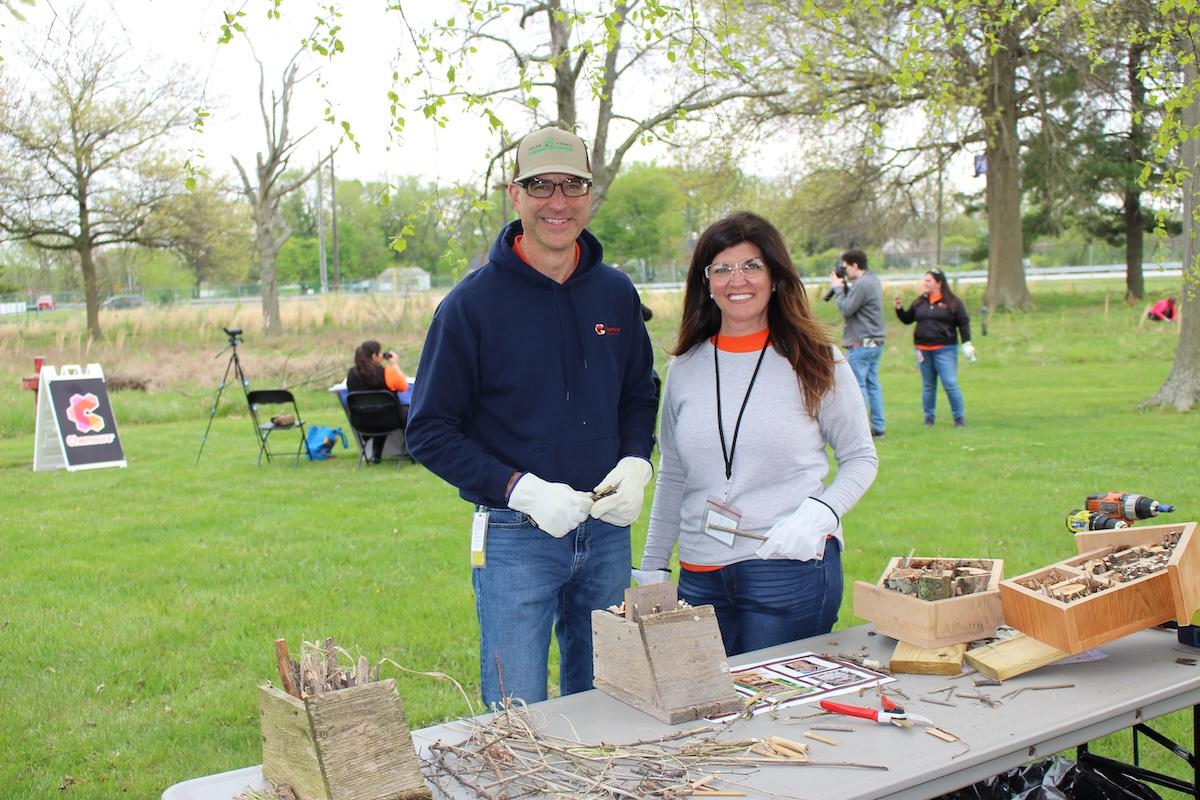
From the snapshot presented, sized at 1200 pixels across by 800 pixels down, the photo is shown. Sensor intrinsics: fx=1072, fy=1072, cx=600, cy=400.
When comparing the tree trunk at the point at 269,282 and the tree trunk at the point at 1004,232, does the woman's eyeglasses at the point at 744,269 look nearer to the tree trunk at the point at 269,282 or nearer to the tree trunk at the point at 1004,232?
the tree trunk at the point at 1004,232

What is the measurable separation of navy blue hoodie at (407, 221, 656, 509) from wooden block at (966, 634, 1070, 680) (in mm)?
1030

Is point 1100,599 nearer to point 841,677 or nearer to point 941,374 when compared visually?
point 841,677

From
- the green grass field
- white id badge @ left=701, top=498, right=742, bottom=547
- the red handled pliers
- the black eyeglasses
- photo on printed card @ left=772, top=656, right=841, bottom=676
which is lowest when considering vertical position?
the green grass field

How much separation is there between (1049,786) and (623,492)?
1374 millimetres

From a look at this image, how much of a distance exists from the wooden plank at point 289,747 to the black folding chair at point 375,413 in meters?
8.59

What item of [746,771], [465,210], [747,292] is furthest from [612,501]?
[465,210]

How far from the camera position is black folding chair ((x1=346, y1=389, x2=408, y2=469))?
1057 cm

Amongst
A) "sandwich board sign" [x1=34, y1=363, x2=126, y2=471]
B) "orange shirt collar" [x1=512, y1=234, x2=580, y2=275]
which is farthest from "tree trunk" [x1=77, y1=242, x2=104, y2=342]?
"orange shirt collar" [x1=512, y1=234, x2=580, y2=275]

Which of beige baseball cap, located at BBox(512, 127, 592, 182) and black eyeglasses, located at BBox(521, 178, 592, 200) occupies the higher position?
beige baseball cap, located at BBox(512, 127, 592, 182)

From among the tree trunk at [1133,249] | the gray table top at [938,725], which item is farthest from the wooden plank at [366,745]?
the tree trunk at [1133,249]

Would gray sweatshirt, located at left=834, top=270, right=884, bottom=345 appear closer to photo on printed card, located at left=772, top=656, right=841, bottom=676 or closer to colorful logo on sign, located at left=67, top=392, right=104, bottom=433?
colorful logo on sign, located at left=67, top=392, right=104, bottom=433

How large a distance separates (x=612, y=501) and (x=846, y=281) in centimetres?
953

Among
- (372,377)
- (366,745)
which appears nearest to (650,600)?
(366,745)

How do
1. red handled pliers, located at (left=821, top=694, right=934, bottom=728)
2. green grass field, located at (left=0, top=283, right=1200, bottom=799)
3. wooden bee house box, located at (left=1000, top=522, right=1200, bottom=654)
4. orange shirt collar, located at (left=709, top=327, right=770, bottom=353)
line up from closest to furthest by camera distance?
red handled pliers, located at (left=821, top=694, right=934, bottom=728) < wooden bee house box, located at (left=1000, top=522, right=1200, bottom=654) < orange shirt collar, located at (left=709, top=327, right=770, bottom=353) < green grass field, located at (left=0, top=283, right=1200, bottom=799)
